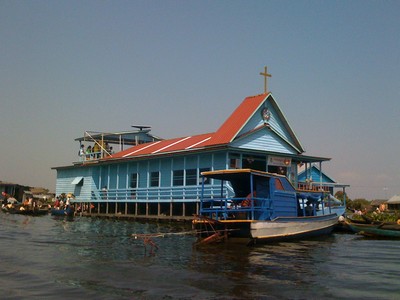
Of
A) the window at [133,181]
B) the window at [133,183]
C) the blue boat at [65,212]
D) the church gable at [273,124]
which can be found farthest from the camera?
the blue boat at [65,212]

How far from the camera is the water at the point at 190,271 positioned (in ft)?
30.7

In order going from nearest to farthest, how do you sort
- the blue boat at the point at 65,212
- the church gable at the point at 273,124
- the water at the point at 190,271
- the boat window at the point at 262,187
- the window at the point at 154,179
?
the water at the point at 190,271
the boat window at the point at 262,187
the church gable at the point at 273,124
the window at the point at 154,179
the blue boat at the point at 65,212

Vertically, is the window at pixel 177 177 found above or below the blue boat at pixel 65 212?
above

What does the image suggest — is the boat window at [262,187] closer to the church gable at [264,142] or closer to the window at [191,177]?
the church gable at [264,142]

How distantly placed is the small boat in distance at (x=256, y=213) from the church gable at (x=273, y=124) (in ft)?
28.2

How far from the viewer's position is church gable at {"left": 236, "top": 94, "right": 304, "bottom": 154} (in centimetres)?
2962

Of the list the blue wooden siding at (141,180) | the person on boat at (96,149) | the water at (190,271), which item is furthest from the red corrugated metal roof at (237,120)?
the person on boat at (96,149)

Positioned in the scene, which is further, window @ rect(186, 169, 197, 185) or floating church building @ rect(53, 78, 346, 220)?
window @ rect(186, 169, 197, 185)

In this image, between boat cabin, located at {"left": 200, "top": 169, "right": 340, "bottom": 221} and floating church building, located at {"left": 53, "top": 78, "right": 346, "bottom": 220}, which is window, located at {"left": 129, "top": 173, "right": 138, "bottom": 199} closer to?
floating church building, located at {"left": 53, "top": 78, "right": 346, "bottom": 220}

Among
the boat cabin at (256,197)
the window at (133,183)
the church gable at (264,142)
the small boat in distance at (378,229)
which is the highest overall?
the church gable at (264,142)

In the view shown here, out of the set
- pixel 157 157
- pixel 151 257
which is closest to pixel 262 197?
pixel 151 257

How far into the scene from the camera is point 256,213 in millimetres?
18703

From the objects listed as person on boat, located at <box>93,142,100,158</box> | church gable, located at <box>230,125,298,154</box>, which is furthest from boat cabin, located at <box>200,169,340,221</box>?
person on boat, located at <box>93,142,100,158</box>

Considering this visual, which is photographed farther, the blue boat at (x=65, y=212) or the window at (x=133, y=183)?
the blue boat at (x=65, y=212)
